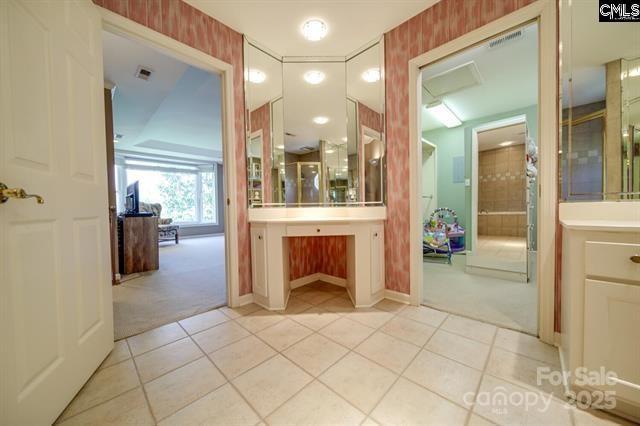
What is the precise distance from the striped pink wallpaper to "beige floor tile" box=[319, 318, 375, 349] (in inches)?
25.4

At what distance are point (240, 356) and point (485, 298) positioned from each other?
2208mm

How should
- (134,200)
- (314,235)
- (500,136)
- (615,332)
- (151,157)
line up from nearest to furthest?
(615,332), (314,235), (500,136), (134,200), (151,157)

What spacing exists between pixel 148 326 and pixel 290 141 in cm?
202

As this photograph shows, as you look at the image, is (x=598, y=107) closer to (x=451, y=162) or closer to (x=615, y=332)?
(x=615, y=332)

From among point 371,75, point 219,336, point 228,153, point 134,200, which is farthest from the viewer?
point 134,200

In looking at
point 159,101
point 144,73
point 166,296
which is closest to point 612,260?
point 166,296

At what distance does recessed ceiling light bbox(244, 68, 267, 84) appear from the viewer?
84.4 inches

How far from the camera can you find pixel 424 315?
186cm

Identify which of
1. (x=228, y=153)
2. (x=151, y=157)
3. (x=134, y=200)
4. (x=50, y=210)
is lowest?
(x=50, y=210)

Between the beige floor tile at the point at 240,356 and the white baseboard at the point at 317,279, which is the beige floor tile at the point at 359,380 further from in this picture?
the white baseboard at the point at 317,279

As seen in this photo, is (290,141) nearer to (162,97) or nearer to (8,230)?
(8,230)

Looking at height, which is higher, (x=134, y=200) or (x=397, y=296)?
(x=134, y=200)

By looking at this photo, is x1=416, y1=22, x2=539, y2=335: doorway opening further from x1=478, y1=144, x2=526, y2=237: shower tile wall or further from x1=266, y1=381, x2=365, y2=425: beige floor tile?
x1=266, y1=381, x2=365, y2=425: beige floor tile

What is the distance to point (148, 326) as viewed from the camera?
1.79 meters
